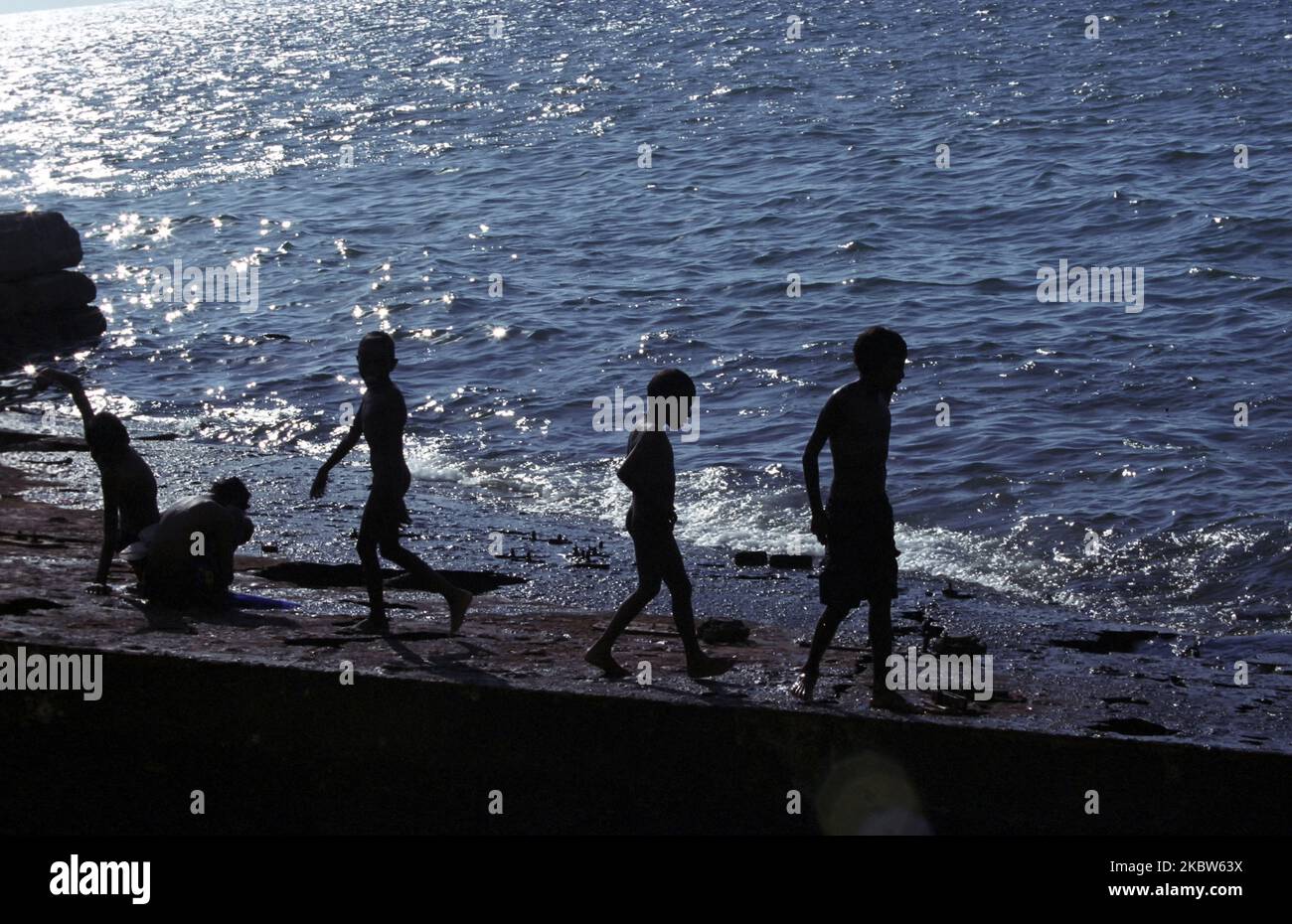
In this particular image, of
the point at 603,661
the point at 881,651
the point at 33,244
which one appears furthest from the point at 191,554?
the point at 33,244

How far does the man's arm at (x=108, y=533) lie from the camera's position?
9.20 m

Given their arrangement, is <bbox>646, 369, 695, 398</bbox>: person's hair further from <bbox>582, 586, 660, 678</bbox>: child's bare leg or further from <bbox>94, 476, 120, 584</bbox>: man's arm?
<bbox>94, 476, 120, 584</bbox>: man's arm

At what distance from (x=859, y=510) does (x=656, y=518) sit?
986 millimetres

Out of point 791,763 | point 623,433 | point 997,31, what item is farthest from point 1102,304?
point 997,31

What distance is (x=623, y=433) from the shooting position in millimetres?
16125

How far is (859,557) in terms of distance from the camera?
727cm

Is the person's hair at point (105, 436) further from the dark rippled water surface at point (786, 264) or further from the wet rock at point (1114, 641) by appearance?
the wet rock at point (1114, 641)

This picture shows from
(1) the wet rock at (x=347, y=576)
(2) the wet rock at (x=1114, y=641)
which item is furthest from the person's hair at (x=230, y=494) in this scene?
(2) the wet rock at (x=1114, y=641)

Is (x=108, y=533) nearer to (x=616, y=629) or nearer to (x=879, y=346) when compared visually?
(x=616, y=629)

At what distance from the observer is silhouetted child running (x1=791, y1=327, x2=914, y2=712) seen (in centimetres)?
719

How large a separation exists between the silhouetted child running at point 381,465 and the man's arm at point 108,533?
1.61m

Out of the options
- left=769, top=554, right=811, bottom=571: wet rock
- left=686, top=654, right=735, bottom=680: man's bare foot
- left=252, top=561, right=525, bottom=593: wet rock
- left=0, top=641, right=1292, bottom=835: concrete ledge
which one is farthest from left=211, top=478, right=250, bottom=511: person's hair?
left=769, top=554, right=811, bottom=571: wet rock

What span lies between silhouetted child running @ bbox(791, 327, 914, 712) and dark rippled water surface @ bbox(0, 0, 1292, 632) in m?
4.16

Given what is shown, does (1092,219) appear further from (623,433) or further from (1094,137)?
(623,433)
